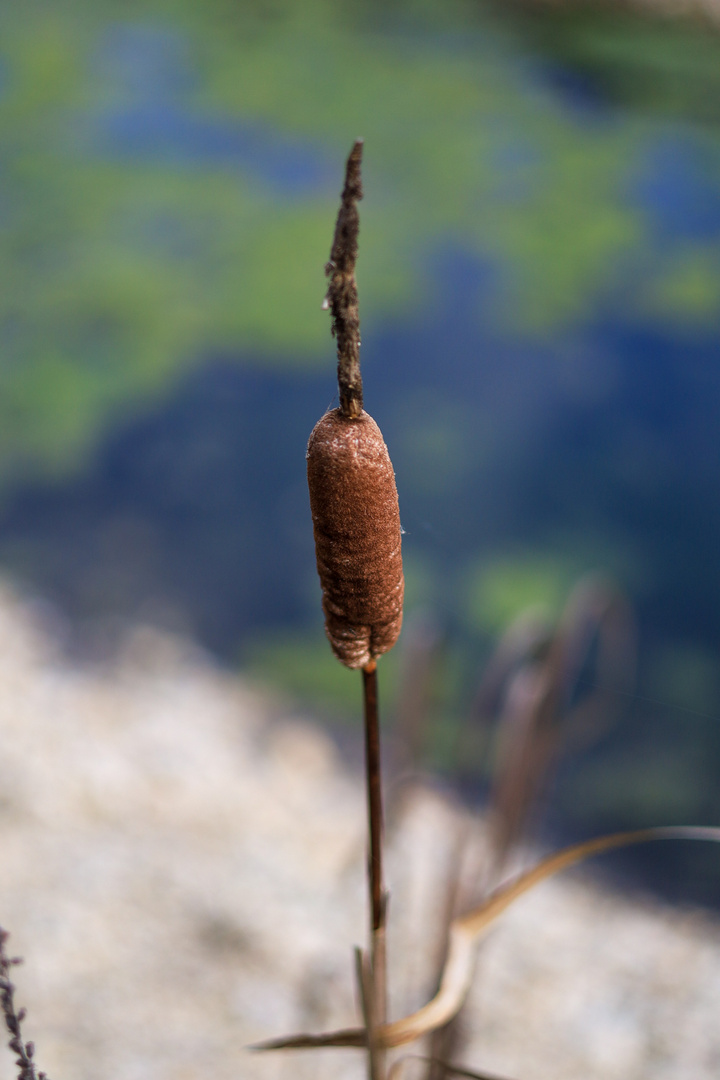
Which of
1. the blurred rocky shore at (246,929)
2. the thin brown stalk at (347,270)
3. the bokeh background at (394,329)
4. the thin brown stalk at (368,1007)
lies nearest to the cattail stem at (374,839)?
the thin brown stalk at (368,1007)

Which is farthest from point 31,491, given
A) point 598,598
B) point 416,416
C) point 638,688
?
point 598,598

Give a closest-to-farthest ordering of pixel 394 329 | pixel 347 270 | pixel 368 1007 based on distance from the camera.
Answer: pixel 347 270 < pixel 368 1007 < pixel 394 329

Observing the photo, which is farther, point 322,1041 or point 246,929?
point 246,929

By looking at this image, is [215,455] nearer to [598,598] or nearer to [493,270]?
[493,270]

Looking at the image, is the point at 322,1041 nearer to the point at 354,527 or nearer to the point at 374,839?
the point at 374,839

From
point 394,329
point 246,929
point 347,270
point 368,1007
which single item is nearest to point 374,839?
point 368,1007

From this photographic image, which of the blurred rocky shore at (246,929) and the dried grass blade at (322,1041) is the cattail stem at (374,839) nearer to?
the dried grass blade at (322,1041)
